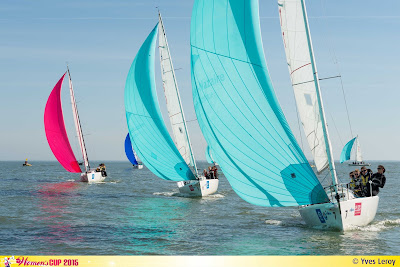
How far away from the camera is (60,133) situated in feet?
137

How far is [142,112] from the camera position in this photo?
28109mm

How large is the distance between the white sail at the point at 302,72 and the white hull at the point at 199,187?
485 inches

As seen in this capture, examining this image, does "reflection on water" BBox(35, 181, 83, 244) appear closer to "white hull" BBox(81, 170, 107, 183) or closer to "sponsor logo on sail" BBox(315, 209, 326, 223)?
"sponsor logo on sail" BBox(315, 209, 326, 223)

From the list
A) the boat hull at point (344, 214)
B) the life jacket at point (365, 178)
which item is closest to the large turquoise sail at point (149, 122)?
the life jacket at point (365, 178)

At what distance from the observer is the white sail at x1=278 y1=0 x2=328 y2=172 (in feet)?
49.8

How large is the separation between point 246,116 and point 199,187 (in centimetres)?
1357

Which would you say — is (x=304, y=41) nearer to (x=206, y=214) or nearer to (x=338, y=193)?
(x=338, y=193)

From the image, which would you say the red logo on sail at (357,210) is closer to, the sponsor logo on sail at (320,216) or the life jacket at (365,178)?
the sponsor logo on sail at (320,216)

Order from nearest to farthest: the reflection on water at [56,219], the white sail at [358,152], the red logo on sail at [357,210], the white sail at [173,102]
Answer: the red logo on sail at [357,210] → the reflection on water at [56,219] → the white sail at [173,102] → the white sail at [358,152]

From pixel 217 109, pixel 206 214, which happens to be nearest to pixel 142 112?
pixel 206 214

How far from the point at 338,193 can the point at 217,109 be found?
433 cm

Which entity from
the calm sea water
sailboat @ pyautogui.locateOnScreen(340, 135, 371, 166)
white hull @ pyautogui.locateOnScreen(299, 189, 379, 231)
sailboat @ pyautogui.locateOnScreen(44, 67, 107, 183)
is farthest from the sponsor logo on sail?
sailboat @ pyautogui.locateOnScreen(340, 135, 371, 166)

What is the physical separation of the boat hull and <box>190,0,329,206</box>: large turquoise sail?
1.35 ft

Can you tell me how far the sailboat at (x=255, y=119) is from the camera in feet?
46.7
